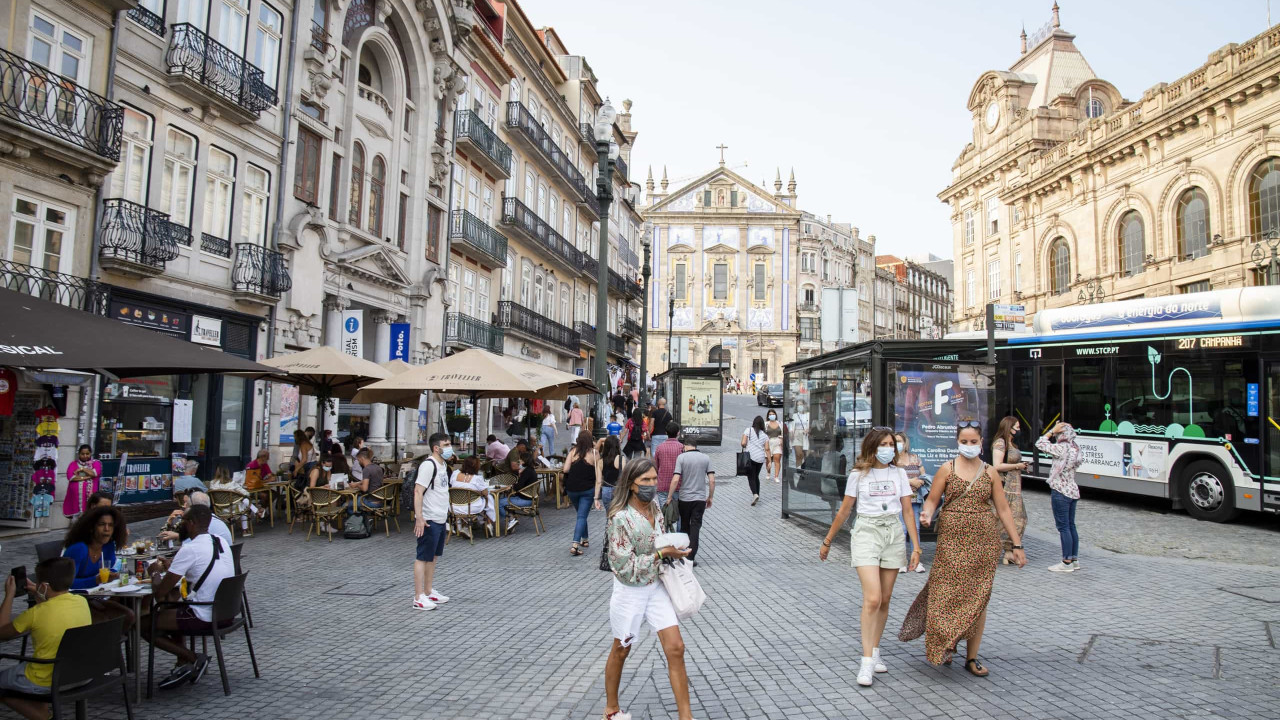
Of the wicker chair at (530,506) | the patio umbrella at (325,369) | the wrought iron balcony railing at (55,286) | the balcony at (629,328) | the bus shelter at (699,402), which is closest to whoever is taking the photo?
the wrought iron balcony railing at (55,286)

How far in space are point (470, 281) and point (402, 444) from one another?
698 cm

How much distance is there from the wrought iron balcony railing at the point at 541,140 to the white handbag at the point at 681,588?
26.3 m

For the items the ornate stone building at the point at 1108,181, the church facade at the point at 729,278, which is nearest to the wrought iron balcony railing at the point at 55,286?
the ornate stone building at the point at 1108,181

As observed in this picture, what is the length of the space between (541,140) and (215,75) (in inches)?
688

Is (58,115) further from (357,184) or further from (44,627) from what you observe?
(44,627)

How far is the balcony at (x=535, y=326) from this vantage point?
29.3m

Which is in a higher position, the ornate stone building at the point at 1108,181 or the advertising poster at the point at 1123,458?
the ornate stone building at the point at 1108,181

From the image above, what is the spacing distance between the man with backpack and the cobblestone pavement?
0.75 feet

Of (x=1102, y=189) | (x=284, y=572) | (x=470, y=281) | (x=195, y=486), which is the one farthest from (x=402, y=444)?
(x=1102, y=189)

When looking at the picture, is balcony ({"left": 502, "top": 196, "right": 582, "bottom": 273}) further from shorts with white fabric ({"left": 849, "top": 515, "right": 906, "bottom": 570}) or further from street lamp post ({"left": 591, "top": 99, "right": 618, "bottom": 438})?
shorts with white fabric ({"left": 849, "top": 515, "right": 906, "bottom": 570})

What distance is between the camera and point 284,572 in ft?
30.1

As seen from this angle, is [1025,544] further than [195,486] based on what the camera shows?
Yes

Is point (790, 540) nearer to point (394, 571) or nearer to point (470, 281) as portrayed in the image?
point (394, 571)

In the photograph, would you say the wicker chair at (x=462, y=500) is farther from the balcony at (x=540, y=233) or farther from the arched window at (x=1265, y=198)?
the arched window at (x=1265, y=198)
